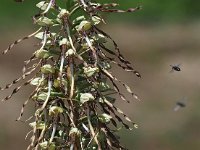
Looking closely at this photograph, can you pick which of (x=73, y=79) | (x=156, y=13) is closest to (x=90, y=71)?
(x=73, y=79)

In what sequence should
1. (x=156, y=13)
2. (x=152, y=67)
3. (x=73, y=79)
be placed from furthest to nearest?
1. (x=156, y=13)
2. (x=152, y=67)
3. (x=73, y=79)

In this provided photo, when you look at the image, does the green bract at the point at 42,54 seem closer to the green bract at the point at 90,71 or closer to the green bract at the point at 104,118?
the green bract at the point at 90,71

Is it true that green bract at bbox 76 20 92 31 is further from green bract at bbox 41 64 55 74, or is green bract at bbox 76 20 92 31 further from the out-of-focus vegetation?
the out-of-focus vegetation

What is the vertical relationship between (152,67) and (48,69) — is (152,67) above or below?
below

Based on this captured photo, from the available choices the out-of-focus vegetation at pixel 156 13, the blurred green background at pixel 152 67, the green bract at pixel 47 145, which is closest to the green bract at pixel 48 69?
the green bract at pixel 47 145

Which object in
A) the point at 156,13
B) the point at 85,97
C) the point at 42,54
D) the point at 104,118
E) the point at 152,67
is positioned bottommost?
the point at 152,67

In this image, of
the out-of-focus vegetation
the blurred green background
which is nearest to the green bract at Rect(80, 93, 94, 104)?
the blurred green background

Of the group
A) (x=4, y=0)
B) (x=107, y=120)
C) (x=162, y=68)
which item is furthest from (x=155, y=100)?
(x=107, y=120)

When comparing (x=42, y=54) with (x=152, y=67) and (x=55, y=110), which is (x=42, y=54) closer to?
(x=55, y=110)

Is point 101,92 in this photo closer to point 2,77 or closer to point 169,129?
point 169,129
